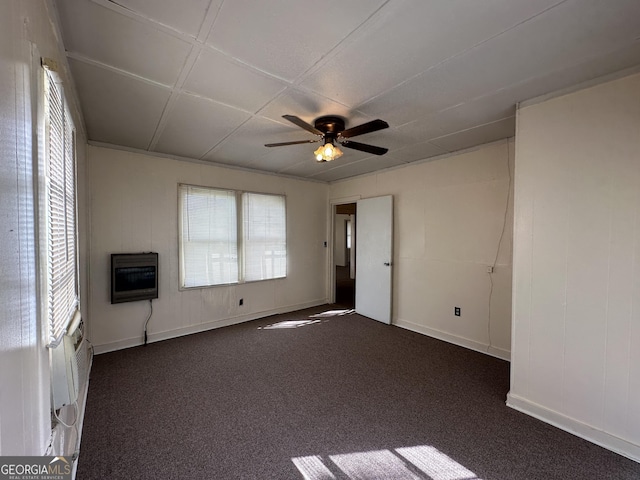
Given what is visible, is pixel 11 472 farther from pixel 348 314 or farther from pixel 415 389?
pixel 348 314

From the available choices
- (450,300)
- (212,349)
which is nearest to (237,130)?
(212,349)

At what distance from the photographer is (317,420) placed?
218 centimetres

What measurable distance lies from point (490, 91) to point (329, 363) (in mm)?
2975

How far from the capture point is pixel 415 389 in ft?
8.57

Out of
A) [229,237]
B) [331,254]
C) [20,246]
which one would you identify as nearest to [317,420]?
[20,246]

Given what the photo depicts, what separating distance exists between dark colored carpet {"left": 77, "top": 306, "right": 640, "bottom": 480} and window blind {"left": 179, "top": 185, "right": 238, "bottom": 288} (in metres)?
1.11

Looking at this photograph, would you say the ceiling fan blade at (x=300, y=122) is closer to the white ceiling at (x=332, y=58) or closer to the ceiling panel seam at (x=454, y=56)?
the white ceiling at (x=332, y=58)

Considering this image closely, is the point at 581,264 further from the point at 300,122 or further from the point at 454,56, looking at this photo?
the point at 300,122

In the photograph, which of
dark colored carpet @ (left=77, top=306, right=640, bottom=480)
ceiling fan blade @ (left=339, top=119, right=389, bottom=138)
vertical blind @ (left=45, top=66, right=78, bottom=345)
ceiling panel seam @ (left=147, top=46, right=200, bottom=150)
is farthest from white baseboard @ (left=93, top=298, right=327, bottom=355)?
ceiling fan blade @ (left=339, top=119, right=389, bottom=138)

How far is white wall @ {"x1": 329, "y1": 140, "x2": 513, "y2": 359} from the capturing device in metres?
3.32

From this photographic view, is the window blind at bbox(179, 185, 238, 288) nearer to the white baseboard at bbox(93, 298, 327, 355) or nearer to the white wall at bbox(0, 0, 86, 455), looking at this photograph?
the white baseboard at bbox(93, 298, 327, 355)

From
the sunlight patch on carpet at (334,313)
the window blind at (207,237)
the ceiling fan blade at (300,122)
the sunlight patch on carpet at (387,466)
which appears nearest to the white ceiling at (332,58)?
the ceiling fan blade at (300,122)

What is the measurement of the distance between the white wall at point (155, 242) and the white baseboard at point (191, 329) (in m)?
0.01

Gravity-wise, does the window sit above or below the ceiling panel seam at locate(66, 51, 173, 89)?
below
